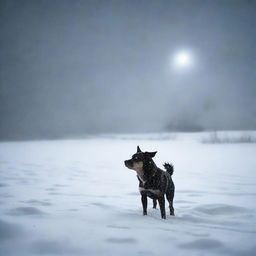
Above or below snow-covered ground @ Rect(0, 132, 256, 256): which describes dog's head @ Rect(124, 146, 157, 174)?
above

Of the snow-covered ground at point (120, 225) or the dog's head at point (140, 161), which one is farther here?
the dog's head at point (140, 161)

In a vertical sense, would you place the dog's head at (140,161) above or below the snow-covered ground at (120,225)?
above

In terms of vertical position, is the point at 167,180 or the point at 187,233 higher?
the point at 167,180

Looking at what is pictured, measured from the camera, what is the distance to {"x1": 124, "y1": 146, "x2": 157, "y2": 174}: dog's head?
4734 millimetres

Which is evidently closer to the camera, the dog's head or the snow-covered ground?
the snow-covered ground

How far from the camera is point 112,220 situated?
5.00 meters

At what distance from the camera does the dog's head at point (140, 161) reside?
15.5 ft

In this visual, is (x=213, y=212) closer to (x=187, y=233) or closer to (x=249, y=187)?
(x=187, y=233)

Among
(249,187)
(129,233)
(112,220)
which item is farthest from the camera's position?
(249,187)

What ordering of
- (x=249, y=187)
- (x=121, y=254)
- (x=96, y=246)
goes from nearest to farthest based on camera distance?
(x=121, y=254), (x=96, y=246), (x=249, y=187)

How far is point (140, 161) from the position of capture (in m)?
4.79

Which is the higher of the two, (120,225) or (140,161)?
(140,161)

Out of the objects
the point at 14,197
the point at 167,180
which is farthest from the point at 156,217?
the point at 14,197

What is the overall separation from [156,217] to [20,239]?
8.82 feet
